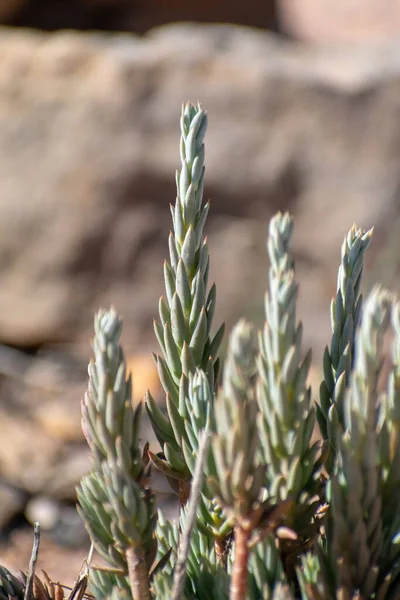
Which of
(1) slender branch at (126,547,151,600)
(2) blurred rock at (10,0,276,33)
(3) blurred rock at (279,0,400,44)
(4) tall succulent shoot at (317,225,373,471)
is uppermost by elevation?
(3) blurred rock at (279,0,400,44)

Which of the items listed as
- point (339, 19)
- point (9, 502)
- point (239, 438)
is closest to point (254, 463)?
point (239, 438)

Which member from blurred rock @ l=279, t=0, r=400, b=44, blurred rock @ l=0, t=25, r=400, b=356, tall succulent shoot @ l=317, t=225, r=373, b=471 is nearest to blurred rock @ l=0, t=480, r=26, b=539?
blurred rock @ l=0, t=25, r=400, b=356

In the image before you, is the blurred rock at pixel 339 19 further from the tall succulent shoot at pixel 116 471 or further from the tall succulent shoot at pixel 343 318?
the tall succulent shoot at pixel 116 471

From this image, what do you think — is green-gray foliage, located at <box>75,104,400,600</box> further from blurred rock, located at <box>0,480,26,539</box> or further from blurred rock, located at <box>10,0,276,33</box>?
blurred rock, located at <box>10,0,276,33</box>

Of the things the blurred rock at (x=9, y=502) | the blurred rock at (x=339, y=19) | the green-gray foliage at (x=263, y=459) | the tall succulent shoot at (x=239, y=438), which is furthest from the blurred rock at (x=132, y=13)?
the tall succulent shoot at (x=239, y=438)

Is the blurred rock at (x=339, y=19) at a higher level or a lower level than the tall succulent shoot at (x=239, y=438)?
higher

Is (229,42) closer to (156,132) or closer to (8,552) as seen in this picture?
(156,132)
